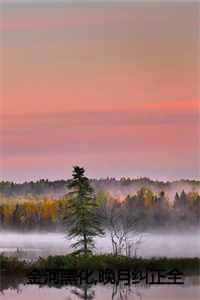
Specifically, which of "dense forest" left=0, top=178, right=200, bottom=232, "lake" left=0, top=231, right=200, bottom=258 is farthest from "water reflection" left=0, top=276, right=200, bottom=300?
"dense forest" left=0, top=178, right=200, bottom=232

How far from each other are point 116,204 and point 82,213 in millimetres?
145

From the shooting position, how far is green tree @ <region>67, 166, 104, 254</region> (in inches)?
200

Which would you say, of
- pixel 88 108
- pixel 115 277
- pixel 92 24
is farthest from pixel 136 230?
pixel 92 24

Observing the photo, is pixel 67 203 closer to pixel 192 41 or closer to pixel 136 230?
pixel 136 230

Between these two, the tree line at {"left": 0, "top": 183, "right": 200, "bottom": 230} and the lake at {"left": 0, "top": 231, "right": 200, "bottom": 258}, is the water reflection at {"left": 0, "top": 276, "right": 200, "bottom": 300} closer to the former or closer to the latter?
the lake at {"left": 0, "top": 231, "right": 200, "bottom": 258}

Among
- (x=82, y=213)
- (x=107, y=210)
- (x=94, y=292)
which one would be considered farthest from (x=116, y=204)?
(x=94, y=292)

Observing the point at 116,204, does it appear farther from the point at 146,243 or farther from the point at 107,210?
the point at 146,243

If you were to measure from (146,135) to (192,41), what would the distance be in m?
0.43

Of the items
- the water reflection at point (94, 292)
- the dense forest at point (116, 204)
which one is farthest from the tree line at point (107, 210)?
the water reflection at point (94, 292)

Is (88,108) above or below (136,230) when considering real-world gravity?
above

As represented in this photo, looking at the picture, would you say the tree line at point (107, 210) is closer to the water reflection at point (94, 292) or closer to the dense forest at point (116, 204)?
the dense forest at point (116, 204)

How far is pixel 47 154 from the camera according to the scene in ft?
16.7

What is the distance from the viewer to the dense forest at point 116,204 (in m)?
5.08

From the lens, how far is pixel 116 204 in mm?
5098
